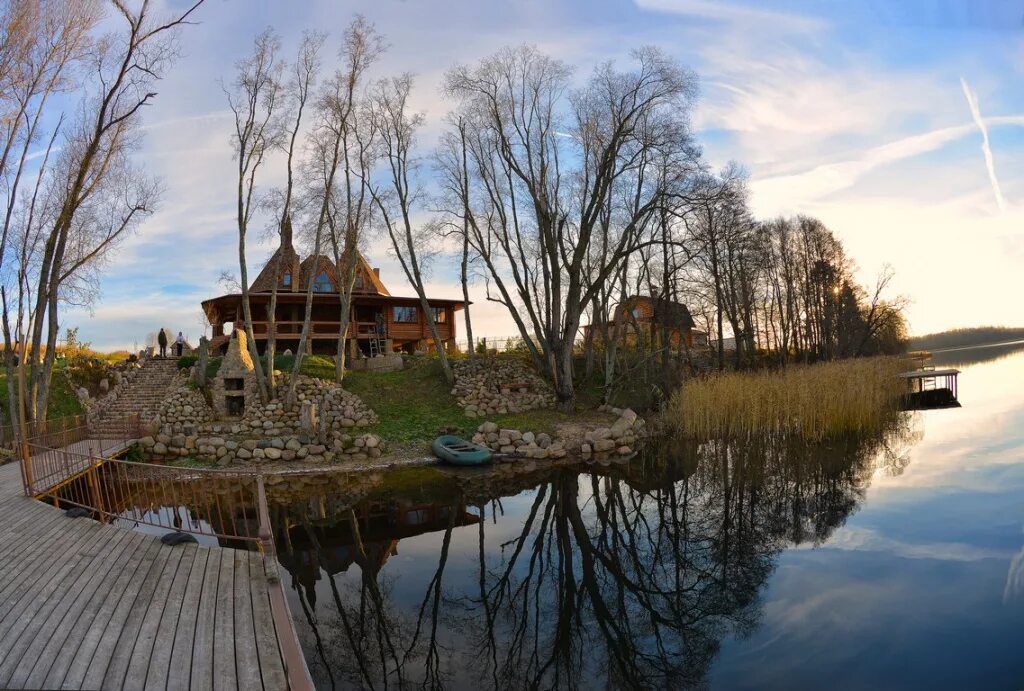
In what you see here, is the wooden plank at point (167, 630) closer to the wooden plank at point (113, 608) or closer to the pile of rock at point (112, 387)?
the wooden plank at point (113, 608)

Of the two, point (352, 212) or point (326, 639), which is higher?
point (352, 212)

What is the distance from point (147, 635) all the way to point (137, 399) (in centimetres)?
2131

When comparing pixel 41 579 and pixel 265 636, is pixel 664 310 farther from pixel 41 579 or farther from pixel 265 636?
pixel 41 579

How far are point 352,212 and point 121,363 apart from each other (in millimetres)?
13189

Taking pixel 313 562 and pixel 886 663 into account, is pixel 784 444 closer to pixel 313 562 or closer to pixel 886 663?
pixel 886 663

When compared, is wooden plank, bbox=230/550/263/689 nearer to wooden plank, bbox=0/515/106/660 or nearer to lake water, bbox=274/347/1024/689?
lake water, bbox=274/347/1024/689

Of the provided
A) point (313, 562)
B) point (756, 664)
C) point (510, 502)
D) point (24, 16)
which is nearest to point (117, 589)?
point (313, 562)

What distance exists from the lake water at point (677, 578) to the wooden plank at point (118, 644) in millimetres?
1960

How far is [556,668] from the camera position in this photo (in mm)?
6891

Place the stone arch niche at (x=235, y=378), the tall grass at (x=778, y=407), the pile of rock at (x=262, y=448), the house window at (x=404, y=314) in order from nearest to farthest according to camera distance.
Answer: the pile of rock at (x=262, y=448), the tall grass at (x=778, y=407), the stone arch niche at (x=235, y=378), the house window at (x=404, y=314)

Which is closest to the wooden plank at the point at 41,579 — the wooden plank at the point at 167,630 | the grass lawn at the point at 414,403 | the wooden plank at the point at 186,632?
the wooden plank at the point at 167,630

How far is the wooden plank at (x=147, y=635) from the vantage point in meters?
5.20

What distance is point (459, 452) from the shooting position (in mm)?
19031

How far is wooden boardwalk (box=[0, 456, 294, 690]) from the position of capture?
207 inches
